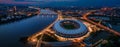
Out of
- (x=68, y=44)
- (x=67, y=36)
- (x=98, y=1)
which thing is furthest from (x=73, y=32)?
(x=98, y=1)

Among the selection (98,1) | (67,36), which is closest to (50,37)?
(67,36)

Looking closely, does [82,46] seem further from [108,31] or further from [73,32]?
[108,31]

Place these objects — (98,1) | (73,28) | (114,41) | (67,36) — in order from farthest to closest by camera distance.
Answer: (98,1)
(73,28)
(67,36)
(114,41)

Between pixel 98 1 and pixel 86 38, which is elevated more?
pixel 86 38

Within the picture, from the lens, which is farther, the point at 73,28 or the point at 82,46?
the point at 73,28

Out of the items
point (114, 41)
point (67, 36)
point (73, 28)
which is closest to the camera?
point (114, 41)

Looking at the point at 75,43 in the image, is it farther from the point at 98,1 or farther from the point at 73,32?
the point at 98,1
